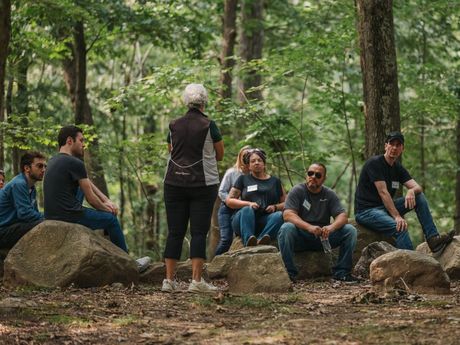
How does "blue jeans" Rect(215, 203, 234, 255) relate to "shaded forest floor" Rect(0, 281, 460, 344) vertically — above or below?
above

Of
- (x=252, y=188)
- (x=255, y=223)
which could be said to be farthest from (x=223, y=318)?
(x=252, y=188)

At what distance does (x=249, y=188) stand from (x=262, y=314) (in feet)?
12.2

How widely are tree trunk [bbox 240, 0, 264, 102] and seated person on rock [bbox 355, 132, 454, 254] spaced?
801 cm

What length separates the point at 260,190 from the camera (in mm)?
9375

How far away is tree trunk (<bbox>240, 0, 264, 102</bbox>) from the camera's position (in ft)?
56.0

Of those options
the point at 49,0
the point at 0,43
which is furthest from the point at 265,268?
the point at 49,0

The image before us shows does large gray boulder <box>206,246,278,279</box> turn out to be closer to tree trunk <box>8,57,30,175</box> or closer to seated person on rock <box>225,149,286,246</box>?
seated person on rock <box>225,149,286,246</box>

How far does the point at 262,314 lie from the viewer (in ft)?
18.9

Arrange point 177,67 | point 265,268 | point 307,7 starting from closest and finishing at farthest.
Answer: point 265,268 < point 177,67 < point 307,7

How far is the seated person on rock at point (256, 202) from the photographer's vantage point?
912cm

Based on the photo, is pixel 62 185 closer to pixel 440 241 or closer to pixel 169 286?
pixel 169 286

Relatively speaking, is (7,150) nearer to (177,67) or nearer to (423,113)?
(177,67)

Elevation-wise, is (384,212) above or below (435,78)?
below

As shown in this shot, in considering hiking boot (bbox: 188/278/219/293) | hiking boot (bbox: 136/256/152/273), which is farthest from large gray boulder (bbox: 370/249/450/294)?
hiking boot (bbox: 136/256/152/273)
